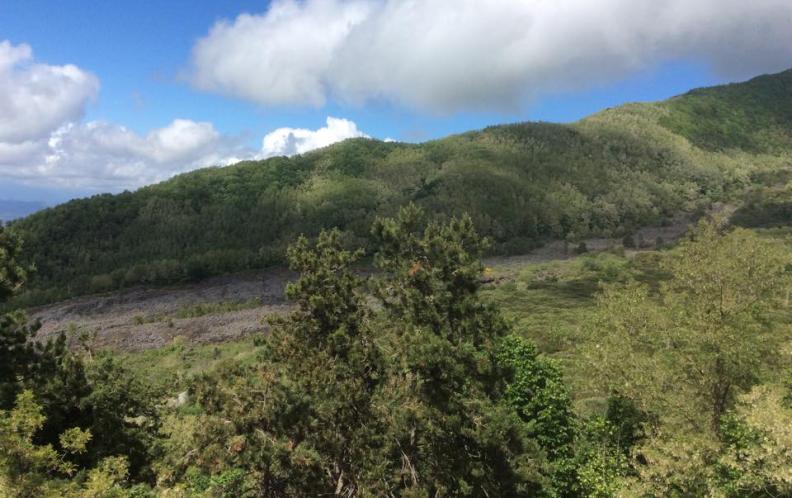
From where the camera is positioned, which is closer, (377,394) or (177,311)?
(377,394)

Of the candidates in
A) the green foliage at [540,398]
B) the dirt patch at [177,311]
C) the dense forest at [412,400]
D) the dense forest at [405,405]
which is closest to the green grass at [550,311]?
the green foliage at [540,398]

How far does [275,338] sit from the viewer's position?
2427cm

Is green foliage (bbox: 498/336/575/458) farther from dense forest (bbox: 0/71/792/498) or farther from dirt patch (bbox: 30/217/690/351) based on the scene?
dirt patch (bbox: 30/217/690/351)

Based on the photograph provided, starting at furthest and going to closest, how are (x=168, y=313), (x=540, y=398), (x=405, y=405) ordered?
(x=168, y=313) < (x=540, y=398) < (x=405, y=405)

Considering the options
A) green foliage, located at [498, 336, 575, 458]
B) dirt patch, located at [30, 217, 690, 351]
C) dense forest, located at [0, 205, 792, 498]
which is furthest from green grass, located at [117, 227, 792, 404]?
dense forest, located at [0, 205, 792, 498]

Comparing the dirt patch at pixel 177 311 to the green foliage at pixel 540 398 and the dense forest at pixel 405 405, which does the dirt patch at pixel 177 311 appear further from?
the green foliage at pixel 540 398

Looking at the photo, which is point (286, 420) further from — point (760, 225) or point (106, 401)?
point (760, 225)

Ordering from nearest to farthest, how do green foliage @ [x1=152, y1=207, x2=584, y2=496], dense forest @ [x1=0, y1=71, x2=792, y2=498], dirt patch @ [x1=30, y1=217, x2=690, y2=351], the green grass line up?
dense forest @ [x1=0, y1=71, x2=792, y2=498], green foliage @ [x1=152, y1=207, x2=584, y2=496], the green grass, dirt patch @ [x1=30, y1=217, x2=690, y2=351]

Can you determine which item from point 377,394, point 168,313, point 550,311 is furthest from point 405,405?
point 168,313

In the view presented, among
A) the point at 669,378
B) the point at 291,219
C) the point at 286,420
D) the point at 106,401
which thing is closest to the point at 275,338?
the point at 286,420

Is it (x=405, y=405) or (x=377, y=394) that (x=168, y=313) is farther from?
(x=405, y=405)

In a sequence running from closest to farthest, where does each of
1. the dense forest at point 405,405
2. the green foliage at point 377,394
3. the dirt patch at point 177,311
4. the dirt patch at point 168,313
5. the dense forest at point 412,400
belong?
the dense forest at point 405,405 → the dense forest at point 412,400 → the green foliage at point 377,394 → the dirt patch at point 168,313 → the dirt patch at point 177,311

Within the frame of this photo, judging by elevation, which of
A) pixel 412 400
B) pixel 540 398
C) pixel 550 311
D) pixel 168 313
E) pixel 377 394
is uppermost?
pixel 377 394

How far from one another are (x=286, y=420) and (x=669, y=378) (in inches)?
913
